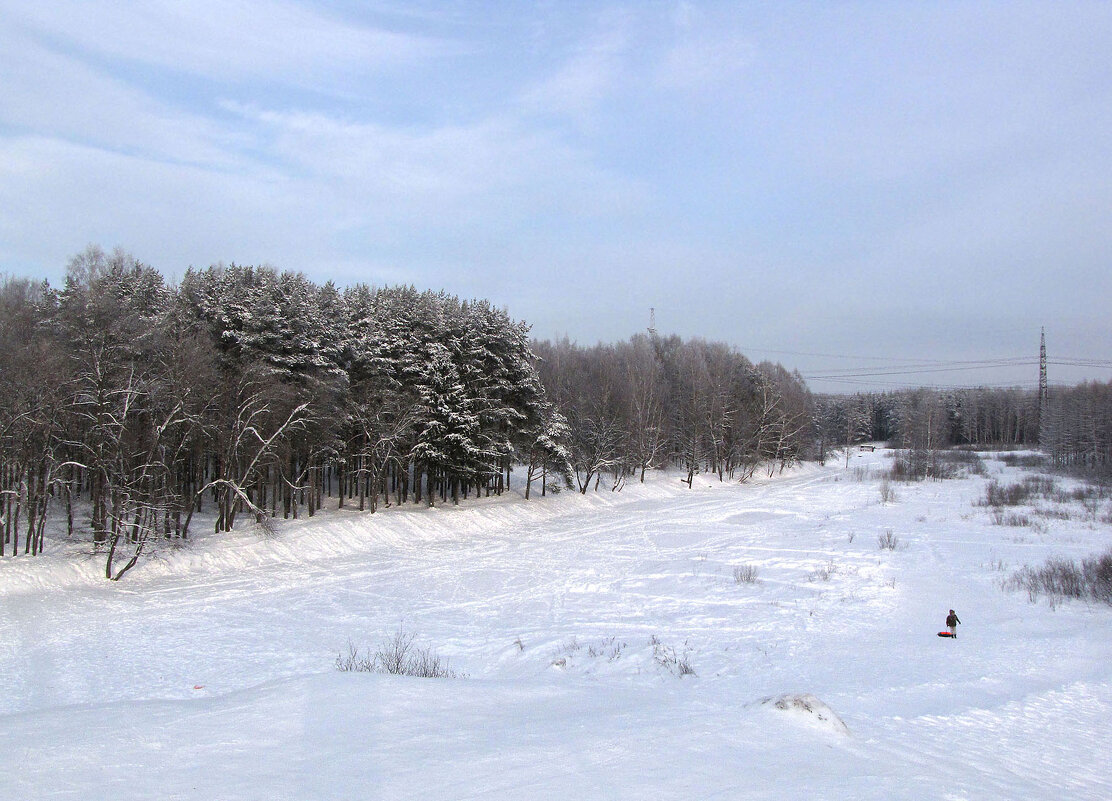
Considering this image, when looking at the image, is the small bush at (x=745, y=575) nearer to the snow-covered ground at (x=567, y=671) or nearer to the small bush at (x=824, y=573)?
the snow-covered ground at (x=567, y=671)

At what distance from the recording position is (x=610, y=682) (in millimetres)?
10219

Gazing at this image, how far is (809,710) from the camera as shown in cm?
718

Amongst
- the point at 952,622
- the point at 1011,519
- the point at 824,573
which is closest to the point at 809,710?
the point at 952,622

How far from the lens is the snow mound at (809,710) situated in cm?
699

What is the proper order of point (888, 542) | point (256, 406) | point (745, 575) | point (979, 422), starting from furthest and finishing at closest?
point (979, 422), point (256, 406), point (888, 542), point (745, 575)

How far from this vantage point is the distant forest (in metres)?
23.4

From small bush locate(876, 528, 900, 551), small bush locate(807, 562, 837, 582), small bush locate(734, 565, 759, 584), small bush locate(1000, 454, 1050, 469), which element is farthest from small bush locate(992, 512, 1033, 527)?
small bush locate(1000, 454, 1050, 469)

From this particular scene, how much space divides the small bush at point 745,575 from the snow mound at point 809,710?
12.6m

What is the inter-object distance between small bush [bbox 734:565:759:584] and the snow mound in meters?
12.6

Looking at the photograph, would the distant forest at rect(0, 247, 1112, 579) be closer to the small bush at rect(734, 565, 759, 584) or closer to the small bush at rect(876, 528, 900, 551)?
the small bush at rect(734, 565, 759, 584)

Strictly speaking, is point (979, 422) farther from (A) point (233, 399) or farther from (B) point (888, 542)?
(A) point (233, 399)

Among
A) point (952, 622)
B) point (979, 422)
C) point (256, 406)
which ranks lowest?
point (952, 622)

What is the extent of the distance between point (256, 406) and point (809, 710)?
2710 centimetres

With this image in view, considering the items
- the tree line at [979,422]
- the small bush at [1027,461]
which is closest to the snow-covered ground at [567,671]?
the small bush at [1027,461]
